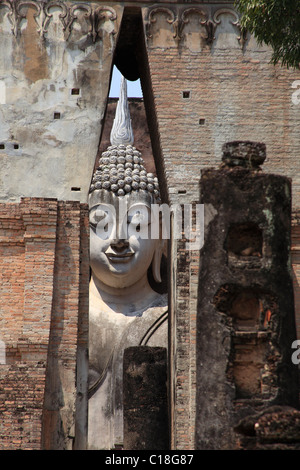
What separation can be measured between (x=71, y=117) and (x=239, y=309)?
6360 millimetres

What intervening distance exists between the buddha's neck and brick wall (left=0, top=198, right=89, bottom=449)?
4.64 m

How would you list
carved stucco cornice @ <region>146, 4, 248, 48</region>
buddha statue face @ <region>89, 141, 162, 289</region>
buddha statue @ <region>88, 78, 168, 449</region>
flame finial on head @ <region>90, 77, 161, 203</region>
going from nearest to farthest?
carved stucco cornice @ <region>146, 4, 248, 48</region> → buddha statue @ <region>88, 78, 168, 449</region> → buddha statue face @ <region>89, 141, 162, 289</region> → flame finial on head @ <region>90, 77, 161, 203</region>

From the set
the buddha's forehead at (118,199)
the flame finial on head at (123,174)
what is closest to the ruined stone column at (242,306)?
the buddha's forehead at (118,199)

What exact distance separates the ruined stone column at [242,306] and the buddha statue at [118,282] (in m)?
8.48

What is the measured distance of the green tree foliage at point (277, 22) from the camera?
14289 millimetres

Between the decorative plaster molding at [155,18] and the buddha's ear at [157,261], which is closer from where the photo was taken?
the decorative plaster molding at [155,18]

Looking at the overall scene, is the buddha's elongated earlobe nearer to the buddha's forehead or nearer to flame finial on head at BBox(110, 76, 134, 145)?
the buddha's forehead

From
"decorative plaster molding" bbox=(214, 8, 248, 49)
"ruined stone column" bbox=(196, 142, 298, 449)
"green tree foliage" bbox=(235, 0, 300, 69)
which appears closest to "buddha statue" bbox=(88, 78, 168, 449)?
"decorative plaster molding" bbox=(214, 8, 248, 49)

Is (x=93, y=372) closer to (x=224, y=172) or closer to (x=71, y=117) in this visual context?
(x=71, y=117)

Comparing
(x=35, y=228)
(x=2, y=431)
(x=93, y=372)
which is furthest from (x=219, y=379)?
(x=93, y=372)

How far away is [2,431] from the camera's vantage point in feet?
46.5

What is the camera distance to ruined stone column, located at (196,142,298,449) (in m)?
11.3

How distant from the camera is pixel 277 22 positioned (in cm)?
1445

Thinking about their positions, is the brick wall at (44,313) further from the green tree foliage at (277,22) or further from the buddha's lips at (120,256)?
the buddha's lips at (120,256)
